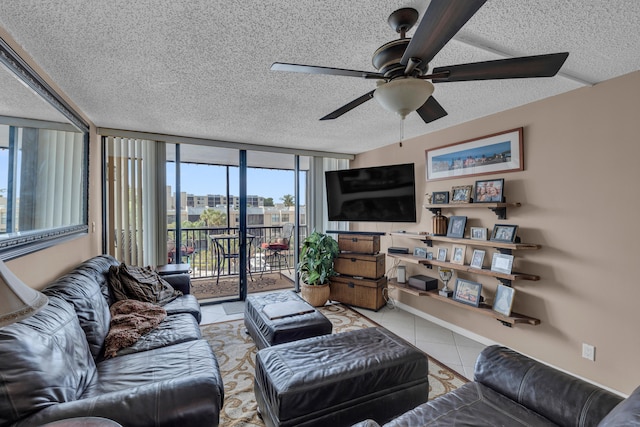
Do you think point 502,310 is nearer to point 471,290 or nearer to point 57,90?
point 471,290

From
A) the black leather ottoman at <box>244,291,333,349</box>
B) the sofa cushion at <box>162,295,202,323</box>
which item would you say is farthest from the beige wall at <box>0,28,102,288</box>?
the black leather ottoman at <box>244,291,333,349</box>

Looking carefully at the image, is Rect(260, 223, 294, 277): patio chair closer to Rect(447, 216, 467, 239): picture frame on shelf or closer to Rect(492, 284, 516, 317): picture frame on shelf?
Rect(447, 216, 467, 239): picture frame on shelf

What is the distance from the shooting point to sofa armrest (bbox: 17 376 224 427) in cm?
111

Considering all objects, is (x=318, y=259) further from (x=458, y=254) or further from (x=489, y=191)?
(x=489, y=191)

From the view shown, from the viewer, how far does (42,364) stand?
120cm

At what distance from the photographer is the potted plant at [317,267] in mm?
3961

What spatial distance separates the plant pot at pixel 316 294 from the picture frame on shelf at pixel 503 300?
203 centimetres

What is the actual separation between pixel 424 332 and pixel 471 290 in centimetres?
74

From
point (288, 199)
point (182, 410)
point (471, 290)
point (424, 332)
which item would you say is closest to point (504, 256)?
point (471, 290)

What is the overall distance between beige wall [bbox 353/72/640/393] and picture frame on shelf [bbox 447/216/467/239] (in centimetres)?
23

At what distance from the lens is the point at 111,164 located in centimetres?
347

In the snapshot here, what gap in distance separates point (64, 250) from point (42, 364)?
1.45 metres

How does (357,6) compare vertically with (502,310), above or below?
above

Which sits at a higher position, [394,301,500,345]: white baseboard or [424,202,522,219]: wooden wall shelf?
[424,202,522,219]: wooden wall shelf
